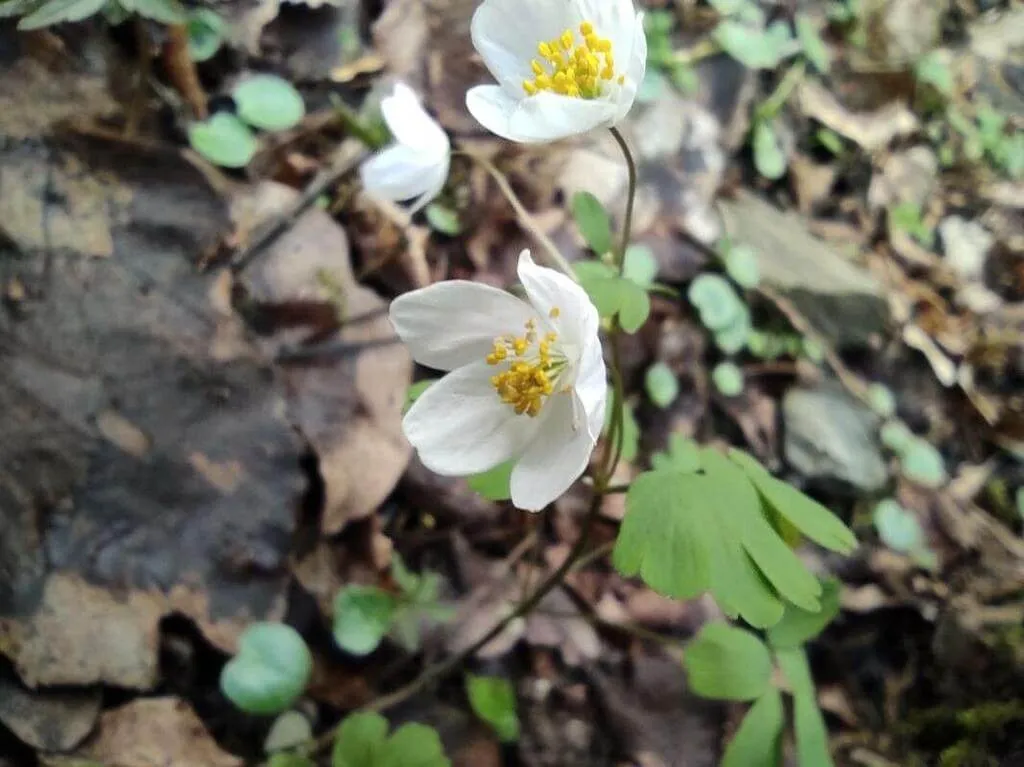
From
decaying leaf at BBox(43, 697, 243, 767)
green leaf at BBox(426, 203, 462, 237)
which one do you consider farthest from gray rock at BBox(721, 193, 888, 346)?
decaying leaf at BBox(43, 697, 243, 767)

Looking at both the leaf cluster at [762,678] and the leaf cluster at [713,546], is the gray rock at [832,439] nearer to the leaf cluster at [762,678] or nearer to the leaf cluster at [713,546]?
the leaf cluster at [762,678]

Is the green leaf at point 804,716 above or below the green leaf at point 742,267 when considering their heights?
below

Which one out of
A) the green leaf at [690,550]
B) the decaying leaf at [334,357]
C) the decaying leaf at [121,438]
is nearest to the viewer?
the green leaf at [690,550]

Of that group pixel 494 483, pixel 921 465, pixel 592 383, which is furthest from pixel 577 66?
pixel 921 465

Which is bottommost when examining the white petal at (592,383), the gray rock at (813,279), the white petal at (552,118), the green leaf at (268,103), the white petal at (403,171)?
the gray rock at (813,279)

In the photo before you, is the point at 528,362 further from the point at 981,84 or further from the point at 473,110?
the point at 981,84

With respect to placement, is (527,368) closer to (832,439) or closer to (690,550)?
(690,550)

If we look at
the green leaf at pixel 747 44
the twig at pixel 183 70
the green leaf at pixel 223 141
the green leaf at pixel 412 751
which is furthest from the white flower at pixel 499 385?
the green leaf at pixel 747 44
